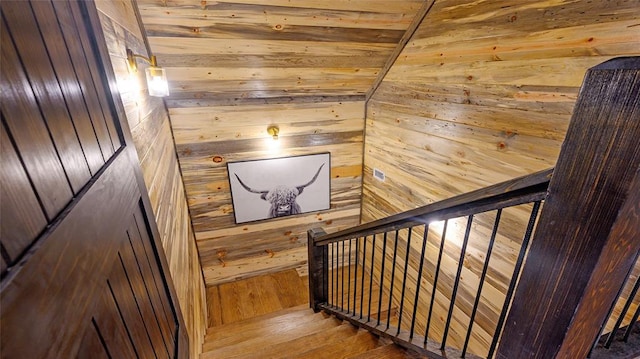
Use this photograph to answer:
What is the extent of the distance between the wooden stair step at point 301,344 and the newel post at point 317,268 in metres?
0.57

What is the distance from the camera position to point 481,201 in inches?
36.4

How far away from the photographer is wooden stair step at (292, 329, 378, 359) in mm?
1666

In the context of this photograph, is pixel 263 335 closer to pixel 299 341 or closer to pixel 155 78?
pixel 299 341

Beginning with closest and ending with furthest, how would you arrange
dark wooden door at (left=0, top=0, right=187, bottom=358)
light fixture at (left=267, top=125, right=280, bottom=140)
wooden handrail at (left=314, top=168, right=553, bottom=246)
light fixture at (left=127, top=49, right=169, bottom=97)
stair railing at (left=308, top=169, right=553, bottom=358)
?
Answer: dark wooden door at (left=0, top=0, right=187, bottom=358)
wooden handrail at (left=314, top=168, right=553, bottom=246)
stair railing at (left=308, top=169, right=553, bottom=358)
light fixture at (left=127, top=49, right=169, bottom=97)
light fixture at (left=267, top=125, right=280, bottom=140)

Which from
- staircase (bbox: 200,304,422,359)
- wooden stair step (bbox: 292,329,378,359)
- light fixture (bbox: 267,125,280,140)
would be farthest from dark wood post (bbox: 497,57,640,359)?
light fixture (bbox: 267,125,280,140)

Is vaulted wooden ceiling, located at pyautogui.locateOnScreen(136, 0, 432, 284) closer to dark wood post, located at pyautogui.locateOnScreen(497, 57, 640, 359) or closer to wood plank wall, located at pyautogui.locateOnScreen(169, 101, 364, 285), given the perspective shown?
wood plank wall, located at pyautogui.locateOnScreen(169, 101, 364, 285)

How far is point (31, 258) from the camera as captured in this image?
41 cm

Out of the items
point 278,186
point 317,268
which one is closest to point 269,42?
point 278,186

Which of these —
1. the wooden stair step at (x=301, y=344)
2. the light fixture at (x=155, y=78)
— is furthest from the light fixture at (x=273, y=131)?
the wooden stair step at (x=301, y=344)

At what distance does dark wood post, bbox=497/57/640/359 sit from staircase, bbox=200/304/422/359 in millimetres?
946

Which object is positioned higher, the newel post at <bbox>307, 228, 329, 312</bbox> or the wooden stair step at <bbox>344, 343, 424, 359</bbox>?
the wooden stair step at <bbox>344, 343, 424, 359</bbox>

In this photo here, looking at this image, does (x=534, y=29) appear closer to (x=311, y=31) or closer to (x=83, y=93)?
(x=311, y=31)

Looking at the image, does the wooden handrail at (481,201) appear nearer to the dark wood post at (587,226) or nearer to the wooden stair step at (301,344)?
the dark wood post at (587,226)

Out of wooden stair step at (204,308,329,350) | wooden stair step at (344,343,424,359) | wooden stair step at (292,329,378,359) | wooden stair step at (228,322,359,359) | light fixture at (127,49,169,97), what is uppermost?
light fixture at (127,49,169,97)
